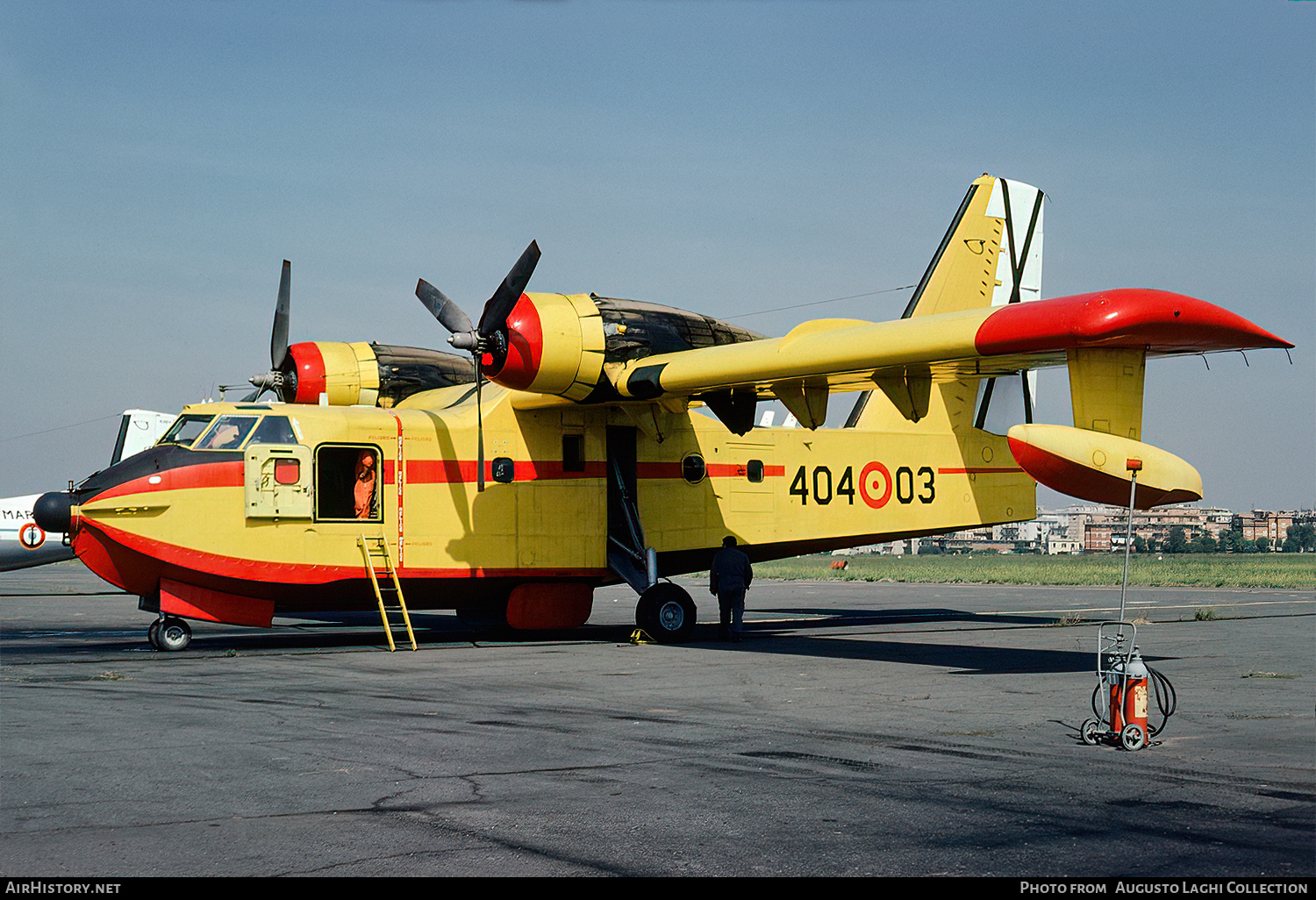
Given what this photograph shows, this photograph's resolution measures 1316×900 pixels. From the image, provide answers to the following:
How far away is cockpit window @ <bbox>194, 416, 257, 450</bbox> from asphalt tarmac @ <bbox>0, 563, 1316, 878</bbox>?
3294mm

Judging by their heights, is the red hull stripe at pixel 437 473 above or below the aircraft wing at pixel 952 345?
below

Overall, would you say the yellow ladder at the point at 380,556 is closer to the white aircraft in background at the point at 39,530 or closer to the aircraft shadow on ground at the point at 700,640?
the aircraft shadow on ground at the point at 700,640

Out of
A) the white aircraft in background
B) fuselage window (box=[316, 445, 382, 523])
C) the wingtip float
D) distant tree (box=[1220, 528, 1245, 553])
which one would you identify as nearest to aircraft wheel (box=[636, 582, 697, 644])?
the wingtip float

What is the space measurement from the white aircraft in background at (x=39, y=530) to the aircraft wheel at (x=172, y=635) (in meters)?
16.3

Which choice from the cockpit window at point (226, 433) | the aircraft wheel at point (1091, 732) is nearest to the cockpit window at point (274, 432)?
the cockpit window at point (226, 433)

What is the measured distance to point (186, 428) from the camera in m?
18.8

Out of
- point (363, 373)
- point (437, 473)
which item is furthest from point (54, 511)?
point (363, 373)

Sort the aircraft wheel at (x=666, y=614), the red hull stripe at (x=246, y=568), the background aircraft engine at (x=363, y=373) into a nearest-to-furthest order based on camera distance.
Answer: the red hull stripe at (x=246, y=568) → the aircraft wheel at (x=666, y=614) → the background aircraft engine at (x=363, y=373)

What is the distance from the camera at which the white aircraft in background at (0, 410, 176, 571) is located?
33719 millimetres

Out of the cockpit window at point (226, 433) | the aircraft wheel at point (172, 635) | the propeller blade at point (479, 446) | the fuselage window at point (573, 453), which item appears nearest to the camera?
the aircraft wheel at point (172, 635)

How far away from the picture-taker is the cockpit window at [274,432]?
1866 cm

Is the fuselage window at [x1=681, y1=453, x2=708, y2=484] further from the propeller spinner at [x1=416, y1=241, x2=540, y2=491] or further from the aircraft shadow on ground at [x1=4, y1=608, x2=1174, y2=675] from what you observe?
the propeller spinner at [x1=416, y1=241, x2=540, y2=491]
